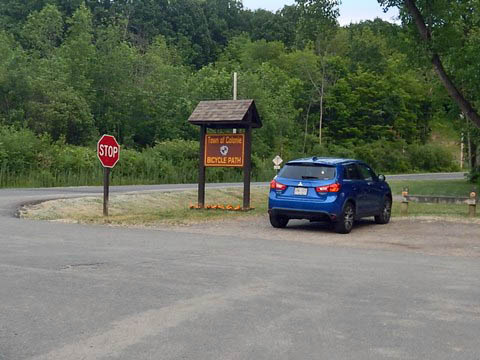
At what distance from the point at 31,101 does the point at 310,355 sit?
4336 cm

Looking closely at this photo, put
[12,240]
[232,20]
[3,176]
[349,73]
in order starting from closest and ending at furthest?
[12,240]
[3,176]
[349,73]
[232,20]

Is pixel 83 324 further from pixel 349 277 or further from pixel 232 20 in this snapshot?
pixel 232 20

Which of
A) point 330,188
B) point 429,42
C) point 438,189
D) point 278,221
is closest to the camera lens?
point 330,188

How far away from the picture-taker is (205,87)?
184 feet

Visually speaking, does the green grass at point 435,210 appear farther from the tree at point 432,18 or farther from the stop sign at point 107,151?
the stop sign at point 107,151

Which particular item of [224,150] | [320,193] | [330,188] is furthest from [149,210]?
[330,188]

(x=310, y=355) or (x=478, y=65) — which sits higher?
(x=478, y=65)

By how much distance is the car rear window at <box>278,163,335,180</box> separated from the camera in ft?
49.9

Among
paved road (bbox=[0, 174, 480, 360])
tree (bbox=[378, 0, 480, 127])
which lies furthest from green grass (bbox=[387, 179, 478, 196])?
paved road (bbox=[0, 174, 480, 360])

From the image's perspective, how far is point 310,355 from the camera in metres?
5.27

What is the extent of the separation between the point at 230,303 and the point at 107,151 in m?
11.3

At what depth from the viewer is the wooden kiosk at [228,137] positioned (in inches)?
782

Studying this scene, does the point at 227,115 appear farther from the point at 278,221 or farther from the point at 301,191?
the point at 301,191

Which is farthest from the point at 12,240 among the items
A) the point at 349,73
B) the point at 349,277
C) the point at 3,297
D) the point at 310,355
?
the point at 349,73
